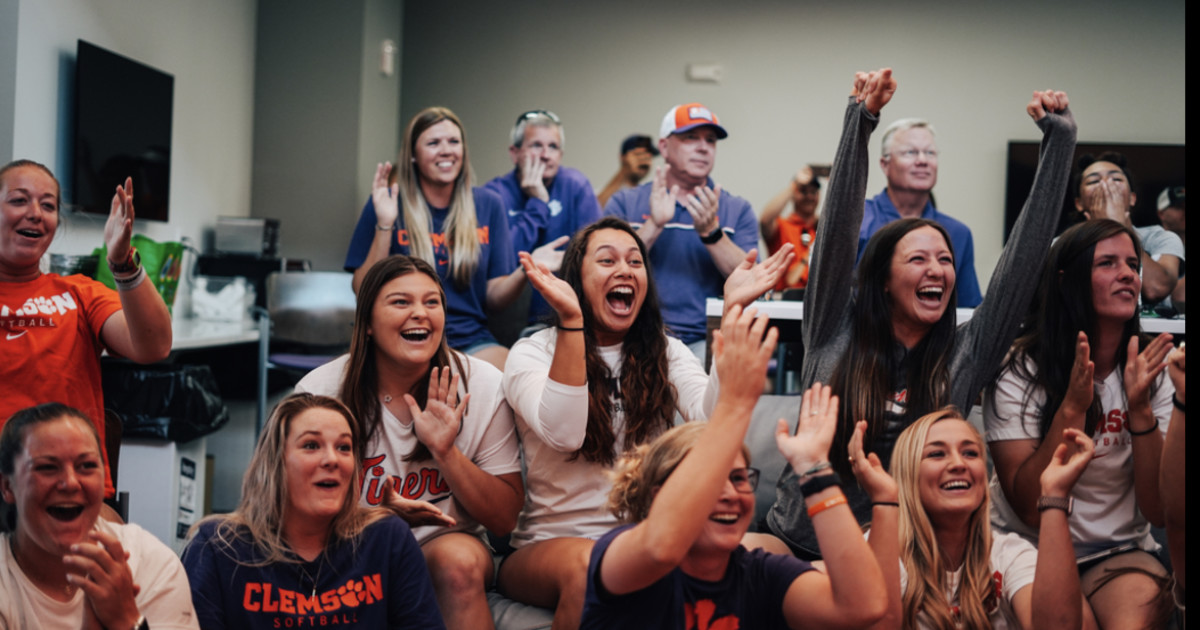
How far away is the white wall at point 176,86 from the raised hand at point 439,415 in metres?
2.33

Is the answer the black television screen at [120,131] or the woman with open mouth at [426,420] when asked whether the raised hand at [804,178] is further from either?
the woman with open mouth at [426,420]

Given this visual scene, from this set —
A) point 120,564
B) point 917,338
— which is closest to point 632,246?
point 917,338

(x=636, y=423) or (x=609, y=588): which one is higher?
(x=636, y=423)

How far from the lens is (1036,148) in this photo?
6105mm

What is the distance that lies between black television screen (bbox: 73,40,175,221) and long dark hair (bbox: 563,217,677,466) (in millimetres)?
2601

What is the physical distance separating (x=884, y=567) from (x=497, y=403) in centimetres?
89

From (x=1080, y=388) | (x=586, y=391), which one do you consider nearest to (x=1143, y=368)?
(x=1080, y=388)

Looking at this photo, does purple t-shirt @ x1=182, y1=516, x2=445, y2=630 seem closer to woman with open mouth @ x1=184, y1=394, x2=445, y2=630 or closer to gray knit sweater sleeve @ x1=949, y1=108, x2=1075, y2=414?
woman with open mouth @ x1=184, y1=394, x2=445, y2=630

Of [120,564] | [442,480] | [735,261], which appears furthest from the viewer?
[735,261]

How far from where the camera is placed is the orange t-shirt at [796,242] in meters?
5.02

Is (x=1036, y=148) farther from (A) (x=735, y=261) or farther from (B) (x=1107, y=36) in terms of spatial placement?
(A) (x=735, y=261)

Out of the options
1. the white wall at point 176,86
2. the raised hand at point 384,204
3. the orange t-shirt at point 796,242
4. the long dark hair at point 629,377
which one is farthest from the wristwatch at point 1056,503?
the white wall at point 176,86

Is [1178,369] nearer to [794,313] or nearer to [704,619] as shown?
[704,619]

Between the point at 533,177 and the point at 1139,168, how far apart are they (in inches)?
162
